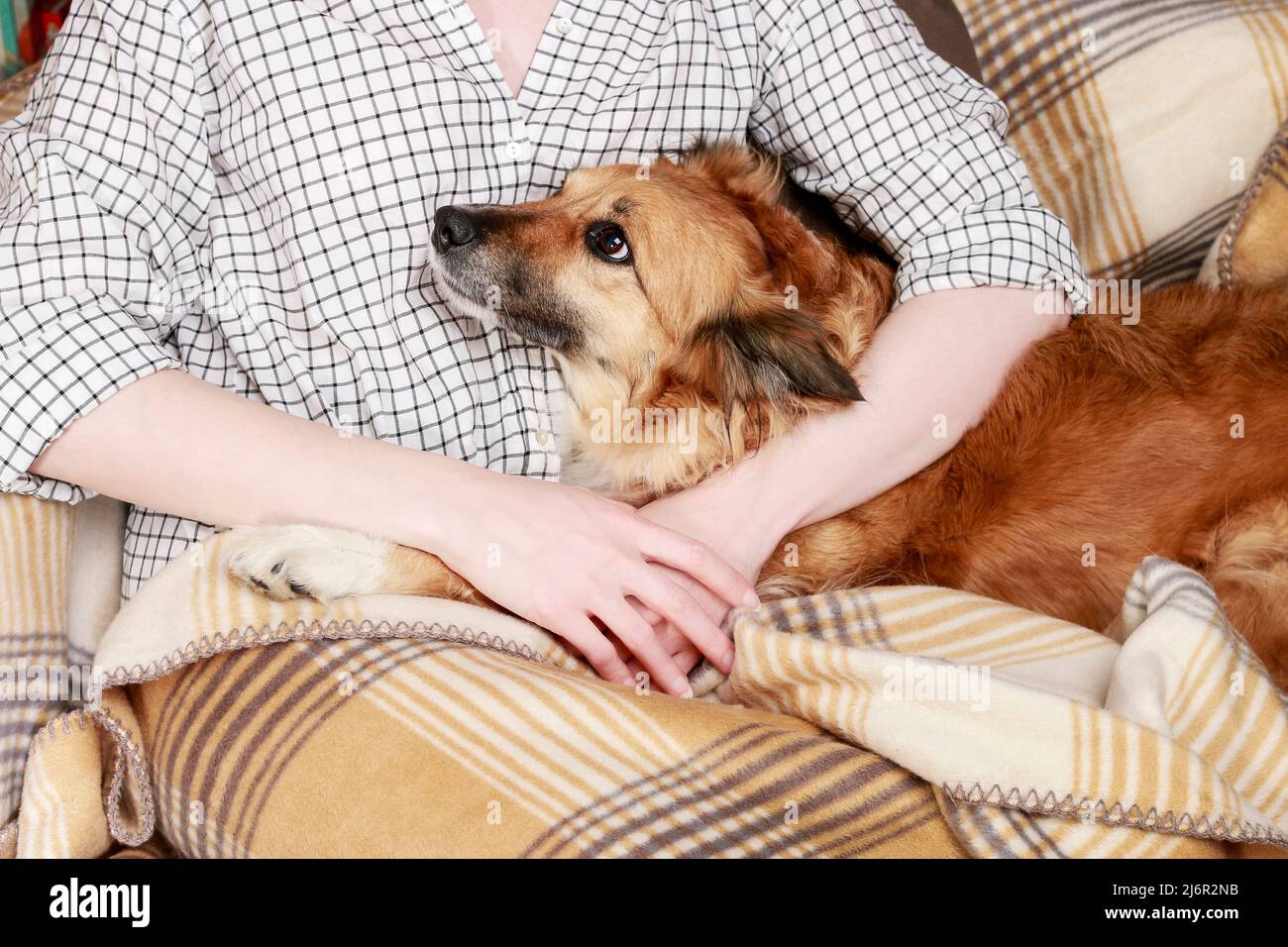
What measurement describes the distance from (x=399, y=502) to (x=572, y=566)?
26 cm

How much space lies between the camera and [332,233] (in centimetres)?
152

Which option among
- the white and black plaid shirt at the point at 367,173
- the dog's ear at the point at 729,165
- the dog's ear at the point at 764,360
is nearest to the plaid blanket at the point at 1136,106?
the white and black plaid shirt at the point at 367,173

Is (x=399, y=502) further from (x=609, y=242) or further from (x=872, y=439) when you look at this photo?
(x=872, y=439)

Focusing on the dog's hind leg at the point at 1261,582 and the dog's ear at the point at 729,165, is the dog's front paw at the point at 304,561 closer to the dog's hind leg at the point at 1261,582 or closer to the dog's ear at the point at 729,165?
the dog's ear at the point at 729,165

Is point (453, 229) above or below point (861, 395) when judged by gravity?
above

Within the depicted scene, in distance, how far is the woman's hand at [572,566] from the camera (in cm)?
143

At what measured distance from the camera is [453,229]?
5.03 feet

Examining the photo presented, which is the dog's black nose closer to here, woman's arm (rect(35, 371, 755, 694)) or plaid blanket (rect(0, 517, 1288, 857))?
woman's arm (rect(35, 371, 755, 694))

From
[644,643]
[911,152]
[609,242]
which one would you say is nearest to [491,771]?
[644,643]

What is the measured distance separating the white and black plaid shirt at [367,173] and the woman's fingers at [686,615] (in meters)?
0.40

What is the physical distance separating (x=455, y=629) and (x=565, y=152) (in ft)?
2.71

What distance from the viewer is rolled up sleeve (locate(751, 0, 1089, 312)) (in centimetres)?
173

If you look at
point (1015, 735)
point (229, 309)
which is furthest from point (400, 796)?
point (229, 309)
